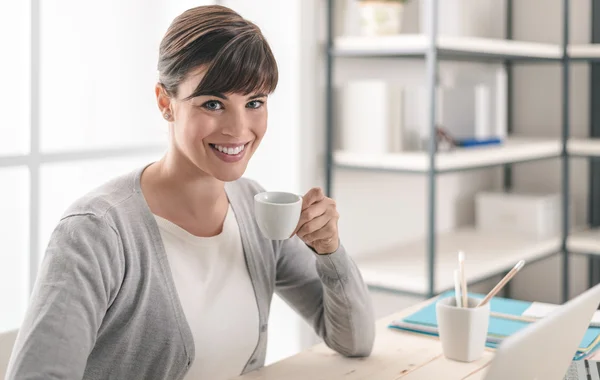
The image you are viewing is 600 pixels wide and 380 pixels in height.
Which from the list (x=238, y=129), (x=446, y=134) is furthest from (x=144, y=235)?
(x=446, y=134)

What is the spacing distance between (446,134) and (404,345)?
1.39 metres

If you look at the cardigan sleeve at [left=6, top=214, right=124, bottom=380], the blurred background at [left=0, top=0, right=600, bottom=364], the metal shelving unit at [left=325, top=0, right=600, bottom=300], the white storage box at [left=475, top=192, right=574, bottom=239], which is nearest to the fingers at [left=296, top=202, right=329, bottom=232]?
the cardigan sleeve at [left=6, top=214, right=124, bottom=380]

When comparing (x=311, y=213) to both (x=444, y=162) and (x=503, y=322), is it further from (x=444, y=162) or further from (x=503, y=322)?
(x=444, y=162)

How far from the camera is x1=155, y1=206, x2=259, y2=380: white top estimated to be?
145 centimetres

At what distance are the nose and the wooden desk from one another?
1.33 ft

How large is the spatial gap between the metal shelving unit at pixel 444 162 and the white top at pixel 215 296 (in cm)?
114

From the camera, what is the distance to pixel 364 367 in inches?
57.3

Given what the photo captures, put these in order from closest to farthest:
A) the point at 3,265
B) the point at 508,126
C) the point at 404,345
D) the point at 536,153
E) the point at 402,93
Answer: the point at 404,345, the point at 3,265, the point at 402,93, the point at 536,153, the point at 508,126

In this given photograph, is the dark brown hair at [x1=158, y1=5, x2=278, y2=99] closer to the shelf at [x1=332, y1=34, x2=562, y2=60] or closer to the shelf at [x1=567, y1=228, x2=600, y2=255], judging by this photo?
the shelf at [x1=332, y1=34, x2=562, y2=60]

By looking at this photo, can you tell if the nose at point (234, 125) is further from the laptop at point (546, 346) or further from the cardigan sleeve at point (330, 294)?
the laptop at point (546, 346)

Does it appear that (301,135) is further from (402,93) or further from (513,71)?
(513,71)

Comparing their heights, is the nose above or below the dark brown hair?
below

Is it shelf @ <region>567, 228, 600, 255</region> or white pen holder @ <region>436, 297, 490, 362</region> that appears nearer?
white pen holder @ <region>436, 297, 490, 362</region>

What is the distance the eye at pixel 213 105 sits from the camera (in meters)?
1.41
